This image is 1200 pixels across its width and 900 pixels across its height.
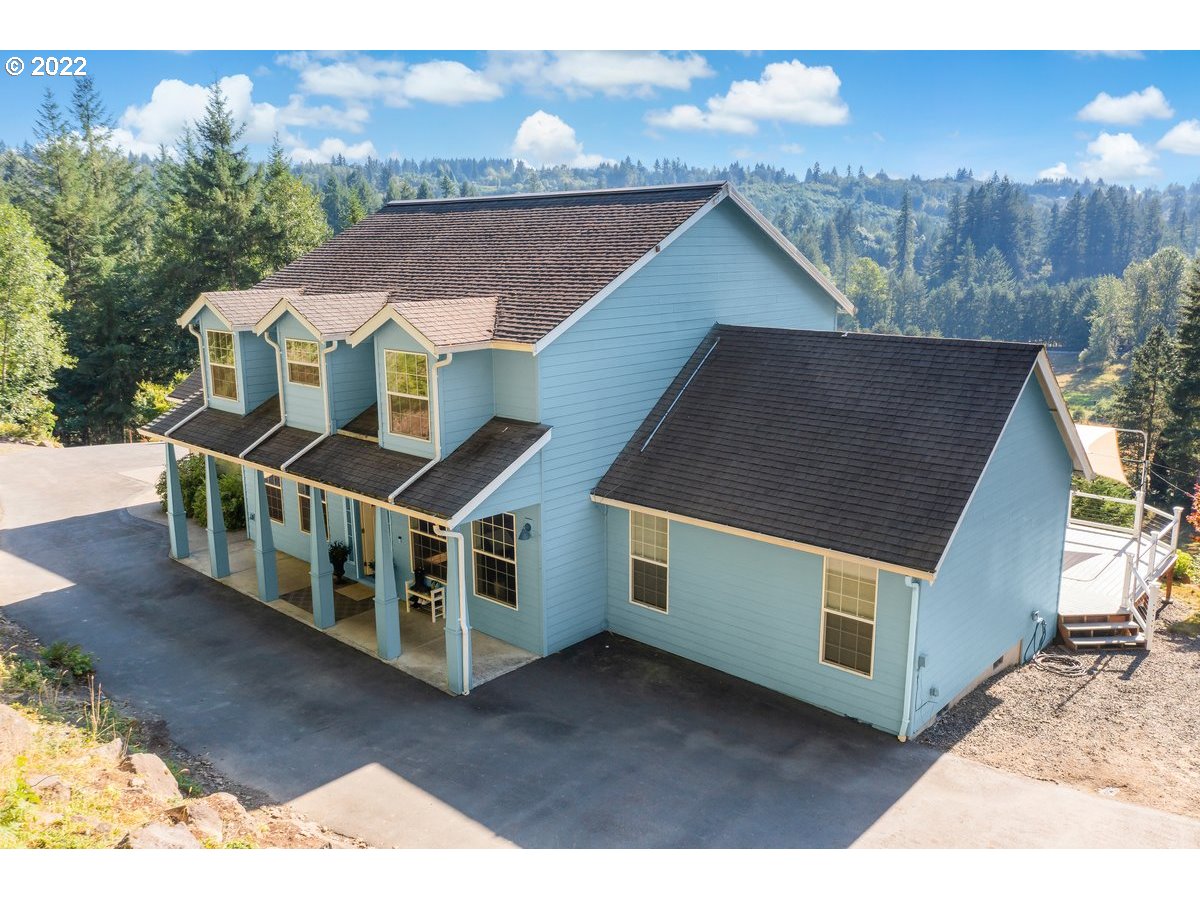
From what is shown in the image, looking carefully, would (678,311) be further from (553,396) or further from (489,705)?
(489,705)

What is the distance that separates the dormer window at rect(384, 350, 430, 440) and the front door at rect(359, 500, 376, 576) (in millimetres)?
3371

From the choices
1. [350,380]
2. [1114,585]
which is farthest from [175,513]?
[1114,585]

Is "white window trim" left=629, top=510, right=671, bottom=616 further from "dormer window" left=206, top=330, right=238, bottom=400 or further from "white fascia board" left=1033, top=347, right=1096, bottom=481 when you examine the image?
"dormer window" left=206, top=330, right=238, bottom=400

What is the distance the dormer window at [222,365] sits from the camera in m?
17.3

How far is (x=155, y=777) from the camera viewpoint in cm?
940

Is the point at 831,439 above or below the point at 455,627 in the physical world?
above

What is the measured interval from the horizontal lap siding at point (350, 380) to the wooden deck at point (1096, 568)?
13.0 meters

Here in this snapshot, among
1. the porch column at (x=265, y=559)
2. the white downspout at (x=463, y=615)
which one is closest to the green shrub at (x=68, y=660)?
the porch column at (x=265, y=559)

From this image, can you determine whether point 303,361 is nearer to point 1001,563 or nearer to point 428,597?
point 428,597

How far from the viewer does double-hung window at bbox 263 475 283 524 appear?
18.7 metres

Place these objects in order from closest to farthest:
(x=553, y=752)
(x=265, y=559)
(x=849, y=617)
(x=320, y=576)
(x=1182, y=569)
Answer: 1. (x=553, y=752)
2. (x=849, y=617)
3. (x=320, y=576)
4. (x=265, y=559)
5. (x=1182, y=569)

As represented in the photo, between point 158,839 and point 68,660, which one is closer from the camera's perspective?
point 158,839

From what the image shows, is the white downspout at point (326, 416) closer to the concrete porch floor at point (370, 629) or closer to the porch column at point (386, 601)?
the porch column at point (386, 601)

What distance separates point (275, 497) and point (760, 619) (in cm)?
1149
